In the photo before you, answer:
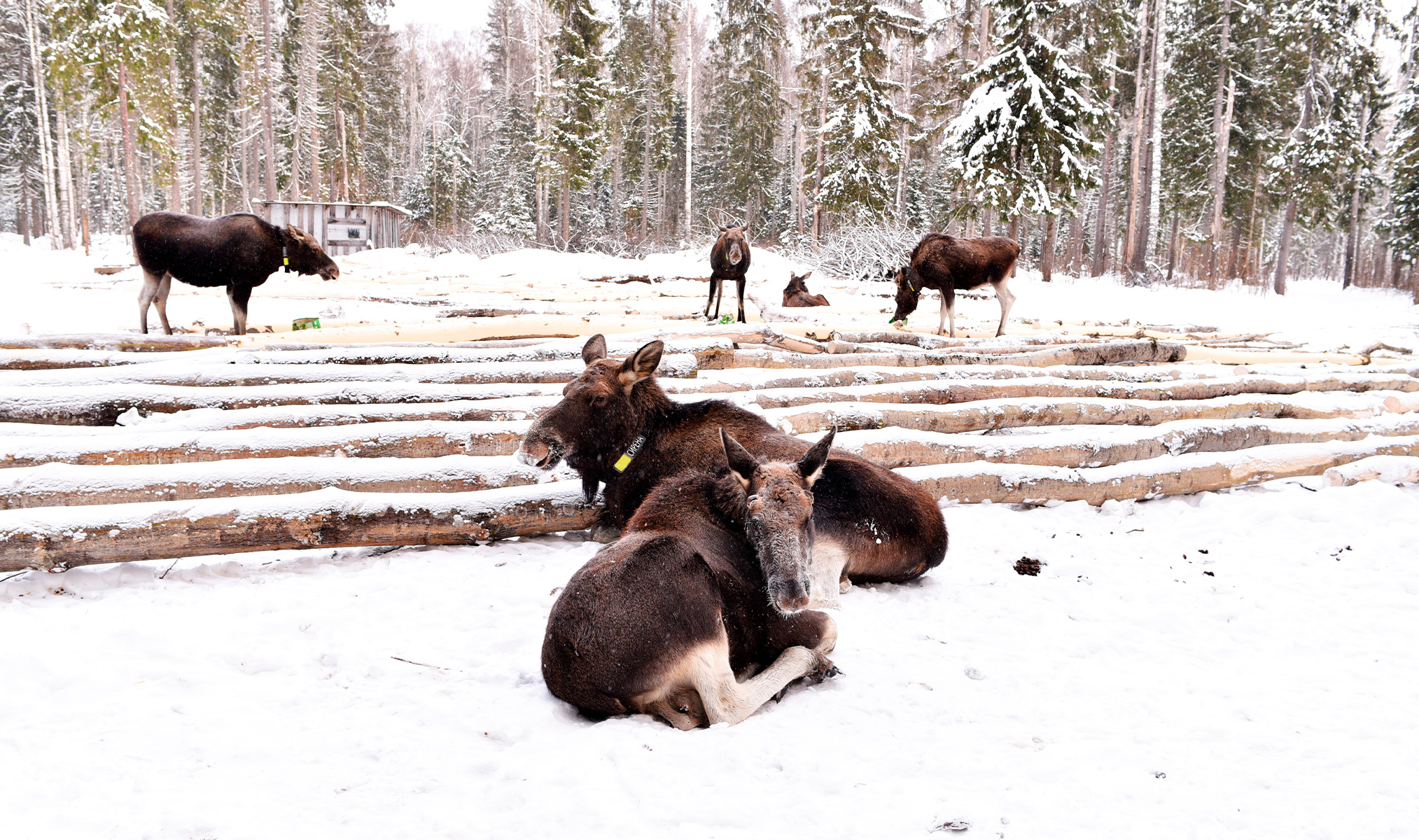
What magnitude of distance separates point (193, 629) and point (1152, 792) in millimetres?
4133

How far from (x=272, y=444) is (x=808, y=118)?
110 ft

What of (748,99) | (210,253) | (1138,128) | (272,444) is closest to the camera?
(272,444)

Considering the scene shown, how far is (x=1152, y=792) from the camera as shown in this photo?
2.56m

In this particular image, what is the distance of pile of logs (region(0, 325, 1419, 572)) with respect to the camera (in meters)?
4.41

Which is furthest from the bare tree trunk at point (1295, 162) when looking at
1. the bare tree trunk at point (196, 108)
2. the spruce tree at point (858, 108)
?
the bare tree trunk at point (196, 108)

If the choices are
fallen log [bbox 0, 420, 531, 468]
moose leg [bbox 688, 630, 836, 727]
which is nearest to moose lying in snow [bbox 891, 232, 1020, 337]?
fallen log [bbox 0, 420, 531, 468]

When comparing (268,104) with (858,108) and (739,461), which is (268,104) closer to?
(858,108)

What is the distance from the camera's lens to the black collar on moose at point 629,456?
4555mm

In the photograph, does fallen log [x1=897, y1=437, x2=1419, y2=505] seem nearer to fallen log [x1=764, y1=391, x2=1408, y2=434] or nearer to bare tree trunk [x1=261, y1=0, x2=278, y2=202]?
fallen log [x1=764, y1=391, x2=1408, y2=434]

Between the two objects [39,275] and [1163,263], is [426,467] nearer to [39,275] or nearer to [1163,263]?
[39,275]

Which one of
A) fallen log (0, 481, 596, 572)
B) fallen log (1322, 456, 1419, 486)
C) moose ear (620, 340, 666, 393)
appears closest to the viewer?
fallen log (0, 481, 596, 572)

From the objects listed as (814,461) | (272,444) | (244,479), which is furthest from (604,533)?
(272,444)

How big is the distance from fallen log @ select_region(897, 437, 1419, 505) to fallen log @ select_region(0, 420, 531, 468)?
344 centimetres

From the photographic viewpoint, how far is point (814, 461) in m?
3.50
